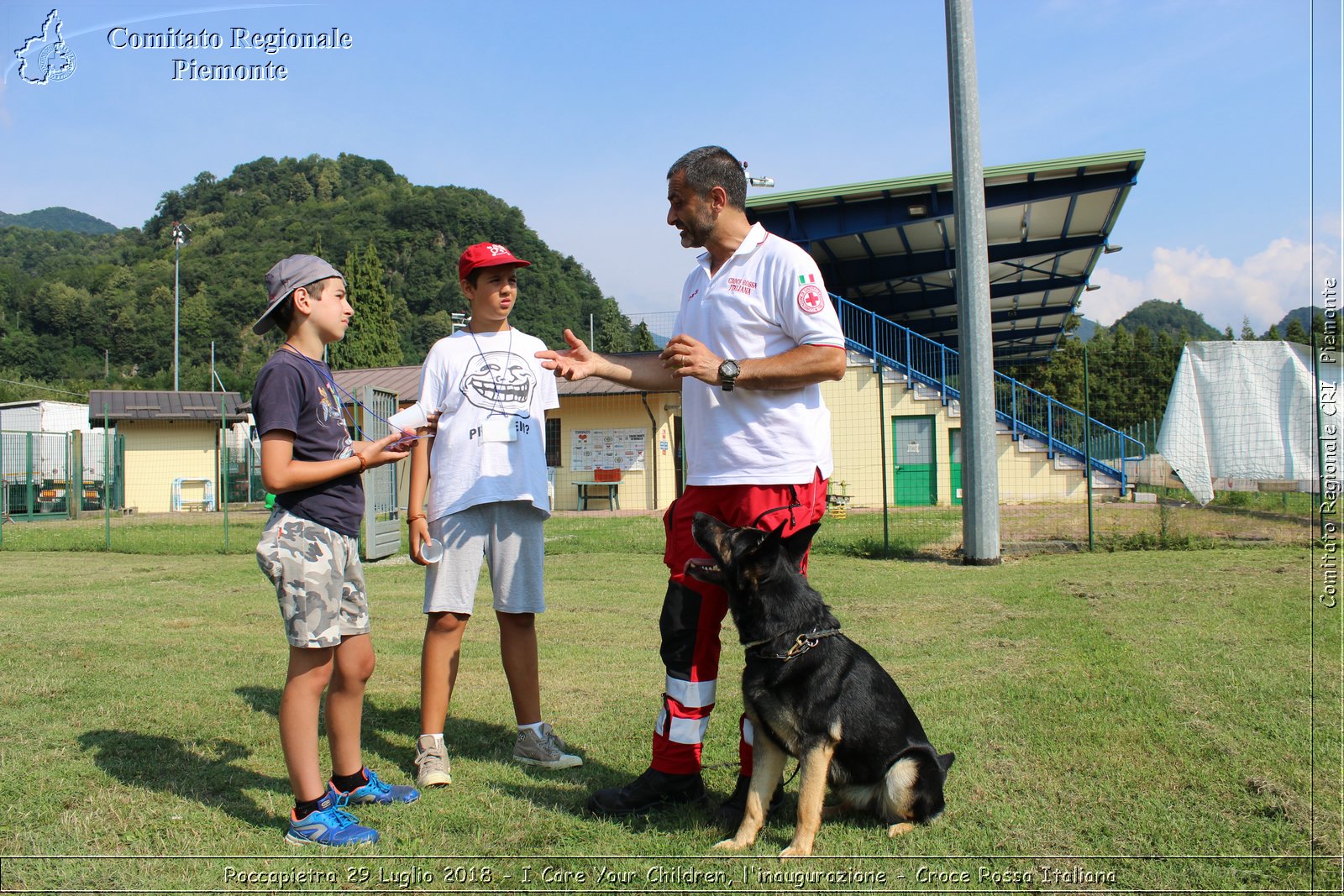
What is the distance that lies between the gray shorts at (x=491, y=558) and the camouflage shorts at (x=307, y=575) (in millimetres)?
708

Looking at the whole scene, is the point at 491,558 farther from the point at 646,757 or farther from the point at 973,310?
the point at 973,310

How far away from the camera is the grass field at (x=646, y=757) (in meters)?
2.67

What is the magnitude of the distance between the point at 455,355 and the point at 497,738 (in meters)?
1.81

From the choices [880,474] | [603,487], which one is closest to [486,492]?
[880,474]

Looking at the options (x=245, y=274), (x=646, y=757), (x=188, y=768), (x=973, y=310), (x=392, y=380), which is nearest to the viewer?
(x=188, y=768)

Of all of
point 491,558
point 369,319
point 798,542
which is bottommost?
point 491,558

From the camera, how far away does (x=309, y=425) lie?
9.76 ft

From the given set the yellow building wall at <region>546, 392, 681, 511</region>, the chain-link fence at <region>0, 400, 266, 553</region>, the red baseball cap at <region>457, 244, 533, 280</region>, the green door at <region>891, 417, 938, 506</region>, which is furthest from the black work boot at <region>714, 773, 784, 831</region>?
the yellow building wall at <region>546, 392, 681, 511</region>

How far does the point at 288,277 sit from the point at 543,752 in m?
2.17

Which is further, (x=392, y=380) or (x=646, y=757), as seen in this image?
(x=392, y=380)

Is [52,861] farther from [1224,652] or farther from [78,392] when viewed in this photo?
[78,392]

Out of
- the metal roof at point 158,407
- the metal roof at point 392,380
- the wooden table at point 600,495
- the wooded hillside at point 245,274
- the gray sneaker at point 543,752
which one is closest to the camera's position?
the gray sneaker at point 543,752

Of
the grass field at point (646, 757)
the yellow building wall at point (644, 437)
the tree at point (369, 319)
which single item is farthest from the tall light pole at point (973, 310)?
the tree at point (369, 319)

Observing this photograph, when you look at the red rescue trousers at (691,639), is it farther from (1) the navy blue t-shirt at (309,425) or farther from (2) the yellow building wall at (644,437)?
(2) the yellow building wall at (644,437)
